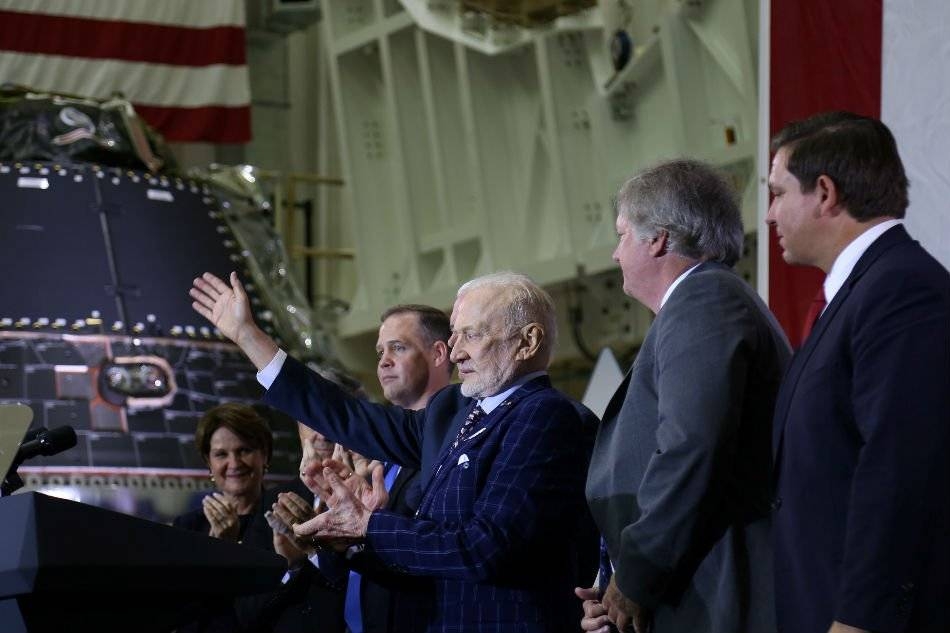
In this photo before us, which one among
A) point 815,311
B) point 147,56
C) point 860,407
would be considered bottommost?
point 860,407

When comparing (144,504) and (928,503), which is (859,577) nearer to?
(928,503)

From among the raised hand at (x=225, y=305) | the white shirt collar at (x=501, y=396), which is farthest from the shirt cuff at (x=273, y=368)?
the white shirt collar at (x=501, y=396)

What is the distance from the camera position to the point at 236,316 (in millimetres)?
3682

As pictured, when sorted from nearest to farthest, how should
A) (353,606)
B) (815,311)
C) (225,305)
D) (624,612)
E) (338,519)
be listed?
(624,612) → (338,519) → (815,311) → (225,305) → (353,606)

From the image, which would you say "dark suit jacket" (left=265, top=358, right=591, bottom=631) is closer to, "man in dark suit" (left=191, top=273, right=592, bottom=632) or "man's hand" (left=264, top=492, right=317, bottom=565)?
"man in dark suit" (left=191, top=273, right=592, bottom=632)

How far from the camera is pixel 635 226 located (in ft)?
10.2

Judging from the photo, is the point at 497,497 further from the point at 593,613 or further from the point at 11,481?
the point at 11,481

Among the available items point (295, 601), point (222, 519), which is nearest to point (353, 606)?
point (295, 601)

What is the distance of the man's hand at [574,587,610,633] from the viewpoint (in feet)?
10.1

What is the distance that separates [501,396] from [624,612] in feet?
2.02

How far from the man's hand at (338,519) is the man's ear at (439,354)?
1.18m

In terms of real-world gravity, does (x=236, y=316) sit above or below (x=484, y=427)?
above

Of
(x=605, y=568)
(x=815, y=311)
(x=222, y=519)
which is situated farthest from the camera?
(x=222, y=519)

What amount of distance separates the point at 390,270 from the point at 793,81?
821 centimetres
